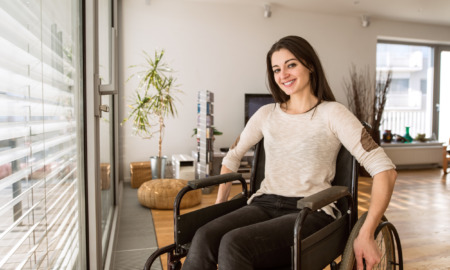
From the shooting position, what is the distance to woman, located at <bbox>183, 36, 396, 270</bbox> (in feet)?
3.69

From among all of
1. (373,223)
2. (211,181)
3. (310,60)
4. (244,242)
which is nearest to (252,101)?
(310,60)

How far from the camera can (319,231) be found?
109cm

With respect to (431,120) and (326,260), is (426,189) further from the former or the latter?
(326,260)

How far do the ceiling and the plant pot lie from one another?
227cm

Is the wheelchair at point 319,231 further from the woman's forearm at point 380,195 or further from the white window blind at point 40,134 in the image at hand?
the white window blind at point 40,134

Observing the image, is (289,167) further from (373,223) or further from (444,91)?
(444,91)

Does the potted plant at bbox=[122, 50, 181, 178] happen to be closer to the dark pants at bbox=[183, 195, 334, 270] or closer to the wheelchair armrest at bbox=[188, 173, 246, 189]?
the wheelchair armrest at bbox=[188, 173, 246, 189]

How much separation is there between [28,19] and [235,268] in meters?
0.83

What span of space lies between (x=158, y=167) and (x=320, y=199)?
334cm

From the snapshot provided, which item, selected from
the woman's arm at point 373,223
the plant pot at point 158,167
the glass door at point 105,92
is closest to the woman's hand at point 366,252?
the woman's arm at point 373,223

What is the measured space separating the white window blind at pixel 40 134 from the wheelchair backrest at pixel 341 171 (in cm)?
72

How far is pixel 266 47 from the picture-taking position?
5.22 meters

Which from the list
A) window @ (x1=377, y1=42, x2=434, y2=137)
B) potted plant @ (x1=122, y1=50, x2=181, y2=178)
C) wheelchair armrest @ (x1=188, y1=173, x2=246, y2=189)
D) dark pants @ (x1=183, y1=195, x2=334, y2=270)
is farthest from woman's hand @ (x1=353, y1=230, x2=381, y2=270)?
window @ (x1=377, y1=42, x2=434, y2=137)

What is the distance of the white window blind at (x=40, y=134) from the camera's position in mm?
679
